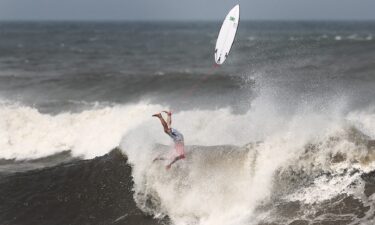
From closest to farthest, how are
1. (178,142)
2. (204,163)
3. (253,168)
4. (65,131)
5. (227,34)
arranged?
(253,168)
(178,142)
(204,163)
(227,34)
(65,131)

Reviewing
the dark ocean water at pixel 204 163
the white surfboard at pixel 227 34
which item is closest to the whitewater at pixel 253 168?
the dark ocean water at pixel 204 163

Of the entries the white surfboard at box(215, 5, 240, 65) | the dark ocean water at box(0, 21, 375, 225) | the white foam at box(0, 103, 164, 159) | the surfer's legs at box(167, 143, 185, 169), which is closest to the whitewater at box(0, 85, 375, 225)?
the dark ocean water at box(0, 21, 375, 225)

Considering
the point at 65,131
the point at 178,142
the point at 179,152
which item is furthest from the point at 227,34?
the point at 65,131

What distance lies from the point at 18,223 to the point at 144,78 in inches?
675

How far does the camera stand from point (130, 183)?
35.5ft

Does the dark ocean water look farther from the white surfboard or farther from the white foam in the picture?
the white surfboard

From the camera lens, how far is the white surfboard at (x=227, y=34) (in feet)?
38.8

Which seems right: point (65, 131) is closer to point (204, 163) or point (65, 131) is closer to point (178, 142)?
point (178, 142)

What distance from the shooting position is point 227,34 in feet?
39.2

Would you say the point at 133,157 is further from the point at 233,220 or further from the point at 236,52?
the point at 236,52

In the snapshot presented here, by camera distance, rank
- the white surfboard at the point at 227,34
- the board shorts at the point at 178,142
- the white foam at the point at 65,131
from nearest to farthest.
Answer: the board shorts at the point at 178,142, the white surfboard at the point at 227,34, the white foam at the point at 65,131

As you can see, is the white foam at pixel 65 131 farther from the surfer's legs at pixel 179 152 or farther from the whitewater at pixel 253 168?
the surfer's legs at pixel 179 152

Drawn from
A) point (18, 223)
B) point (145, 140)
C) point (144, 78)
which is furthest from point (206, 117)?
point (144, 78)

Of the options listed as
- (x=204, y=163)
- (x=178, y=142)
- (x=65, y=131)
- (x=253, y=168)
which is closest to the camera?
(x=253, y=168)
